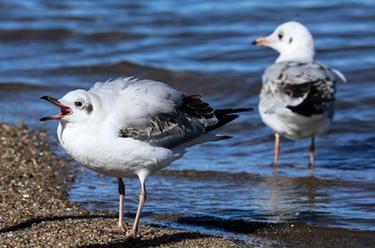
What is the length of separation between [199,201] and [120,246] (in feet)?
6.02

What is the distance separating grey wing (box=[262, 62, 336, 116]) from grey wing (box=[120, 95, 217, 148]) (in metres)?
2.49

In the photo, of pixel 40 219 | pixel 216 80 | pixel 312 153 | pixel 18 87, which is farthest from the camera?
pixel 216 80

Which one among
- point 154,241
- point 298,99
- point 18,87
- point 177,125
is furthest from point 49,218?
point 18,87

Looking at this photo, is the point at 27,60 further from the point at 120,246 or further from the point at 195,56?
the point at 120,246

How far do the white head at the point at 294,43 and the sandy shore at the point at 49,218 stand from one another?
10.3 ft

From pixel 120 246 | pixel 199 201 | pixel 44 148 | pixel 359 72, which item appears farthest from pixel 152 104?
pixel 359 72

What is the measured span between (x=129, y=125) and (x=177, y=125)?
0.47m

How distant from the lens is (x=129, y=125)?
590 centimetres

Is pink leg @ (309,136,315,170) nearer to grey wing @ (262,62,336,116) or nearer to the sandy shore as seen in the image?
grey wing @ (262,62,336,116)

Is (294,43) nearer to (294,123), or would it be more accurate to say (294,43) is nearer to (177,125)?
(294,123)

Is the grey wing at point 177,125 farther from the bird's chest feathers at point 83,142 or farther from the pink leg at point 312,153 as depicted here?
the pink leg at point 312,153

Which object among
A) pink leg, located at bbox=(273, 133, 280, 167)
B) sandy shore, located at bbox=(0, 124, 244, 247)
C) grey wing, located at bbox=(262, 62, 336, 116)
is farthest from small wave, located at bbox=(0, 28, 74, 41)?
sandy shore, located at bbox=(0, 124, 244, 247)

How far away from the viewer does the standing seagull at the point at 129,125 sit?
5785 millimetres

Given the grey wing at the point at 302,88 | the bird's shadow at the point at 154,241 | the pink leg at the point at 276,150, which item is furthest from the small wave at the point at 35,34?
the bird's shadow at the point at 154,241
